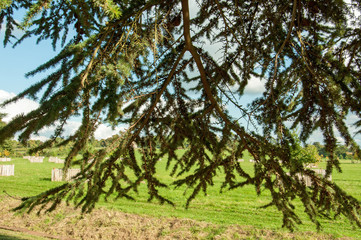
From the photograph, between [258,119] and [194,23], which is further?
[194,23]

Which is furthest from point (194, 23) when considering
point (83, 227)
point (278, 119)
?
point (83, 227)

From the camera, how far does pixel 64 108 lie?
172 cm

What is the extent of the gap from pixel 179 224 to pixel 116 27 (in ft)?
19.7

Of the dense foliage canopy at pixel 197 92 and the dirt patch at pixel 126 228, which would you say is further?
the dirt patch at pixel 126 228

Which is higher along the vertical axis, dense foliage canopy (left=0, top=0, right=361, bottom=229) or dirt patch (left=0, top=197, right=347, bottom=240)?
dense foliage canopy (left=0, top=0, right=361, bottom=229)

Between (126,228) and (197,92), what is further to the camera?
(126,228)

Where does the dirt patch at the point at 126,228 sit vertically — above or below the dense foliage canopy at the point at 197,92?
below

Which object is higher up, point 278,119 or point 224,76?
point 224,76

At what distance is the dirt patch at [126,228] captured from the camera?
6.69m

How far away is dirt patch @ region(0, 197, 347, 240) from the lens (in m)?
6.69

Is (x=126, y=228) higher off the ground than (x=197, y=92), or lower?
lower

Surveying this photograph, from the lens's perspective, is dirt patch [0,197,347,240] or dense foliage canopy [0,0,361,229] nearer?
dense foliage canopy [0,0,361,229]

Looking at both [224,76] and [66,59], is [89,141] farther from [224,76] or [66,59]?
[224,76]

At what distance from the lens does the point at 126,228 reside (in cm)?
725
